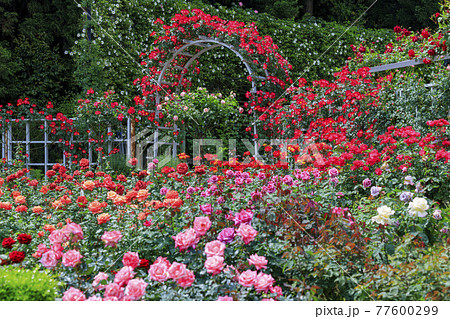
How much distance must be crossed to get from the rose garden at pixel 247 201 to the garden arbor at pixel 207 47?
2cm

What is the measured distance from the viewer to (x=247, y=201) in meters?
2.53

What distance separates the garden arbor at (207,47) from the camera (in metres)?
6.19

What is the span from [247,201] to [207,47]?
4782 mm

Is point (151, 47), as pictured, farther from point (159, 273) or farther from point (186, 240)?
point (159, 273)

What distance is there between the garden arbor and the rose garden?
2cm

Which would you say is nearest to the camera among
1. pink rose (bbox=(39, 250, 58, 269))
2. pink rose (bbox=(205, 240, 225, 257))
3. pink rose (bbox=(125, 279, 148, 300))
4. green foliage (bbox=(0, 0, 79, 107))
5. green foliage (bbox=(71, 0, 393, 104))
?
pink rose (bbox=(125, 279, 148, 300))

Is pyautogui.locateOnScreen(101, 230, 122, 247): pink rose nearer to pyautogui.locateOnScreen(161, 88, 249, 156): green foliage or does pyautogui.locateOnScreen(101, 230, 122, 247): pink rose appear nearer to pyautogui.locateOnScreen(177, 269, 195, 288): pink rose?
pyautogui.locateOnScreen(177, 269, 195, 288): pink rose

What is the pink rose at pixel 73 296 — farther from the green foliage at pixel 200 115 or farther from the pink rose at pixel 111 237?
the green foliage at pixel 200 115

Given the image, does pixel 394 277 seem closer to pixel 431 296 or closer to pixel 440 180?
pixel 431 296

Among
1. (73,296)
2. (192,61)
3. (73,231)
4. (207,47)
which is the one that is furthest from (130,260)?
(192,61)

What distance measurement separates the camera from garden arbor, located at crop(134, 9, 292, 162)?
6.19 meters

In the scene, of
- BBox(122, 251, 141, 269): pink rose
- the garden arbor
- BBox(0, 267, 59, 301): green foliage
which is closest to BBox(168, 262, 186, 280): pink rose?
BBox(122, 251, 141, 269): pink rose

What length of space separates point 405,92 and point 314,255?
3336 millimetres

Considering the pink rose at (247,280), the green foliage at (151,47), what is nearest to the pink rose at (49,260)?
the pink rose at (247,280)
